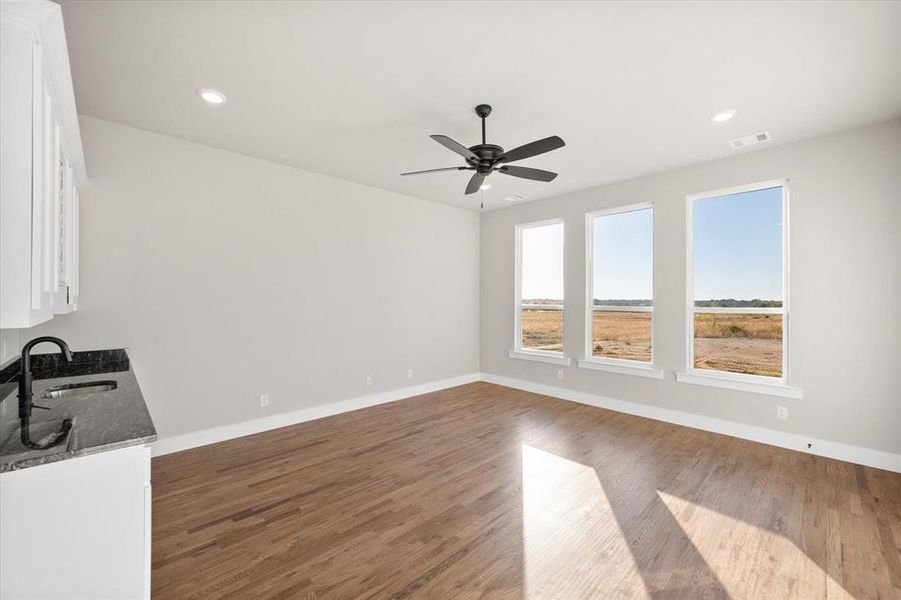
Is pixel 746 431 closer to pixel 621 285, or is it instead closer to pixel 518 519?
pixel 621 285

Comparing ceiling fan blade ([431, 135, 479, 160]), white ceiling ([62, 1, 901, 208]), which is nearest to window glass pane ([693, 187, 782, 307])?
white ceiling ([62, 1, 901, 208])

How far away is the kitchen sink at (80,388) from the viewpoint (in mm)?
2324

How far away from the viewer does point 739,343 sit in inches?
163

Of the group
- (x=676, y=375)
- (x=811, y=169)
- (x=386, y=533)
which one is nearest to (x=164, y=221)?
(x=386, y=533)

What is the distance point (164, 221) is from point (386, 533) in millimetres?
3290

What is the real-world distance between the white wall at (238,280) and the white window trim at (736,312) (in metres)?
3.37

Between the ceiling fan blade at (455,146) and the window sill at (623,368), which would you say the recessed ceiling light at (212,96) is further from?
the window sill at (623,368)

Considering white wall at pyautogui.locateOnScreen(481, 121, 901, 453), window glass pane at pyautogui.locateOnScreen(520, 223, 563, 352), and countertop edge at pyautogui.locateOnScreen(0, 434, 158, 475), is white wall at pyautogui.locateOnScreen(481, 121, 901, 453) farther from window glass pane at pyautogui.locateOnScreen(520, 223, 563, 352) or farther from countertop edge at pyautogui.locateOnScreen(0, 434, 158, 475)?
countertop edge at pyautogui.locateOnScreen(0, 434, 158, 475)

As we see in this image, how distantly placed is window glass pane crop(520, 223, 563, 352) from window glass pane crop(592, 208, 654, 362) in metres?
0.57

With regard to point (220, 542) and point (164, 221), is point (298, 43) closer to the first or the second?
point (164, 221)

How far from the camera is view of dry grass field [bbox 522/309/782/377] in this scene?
3.95 meters

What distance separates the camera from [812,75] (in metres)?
2.59

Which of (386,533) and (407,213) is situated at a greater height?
(407,213)

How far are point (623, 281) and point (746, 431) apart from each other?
2.06 metres
